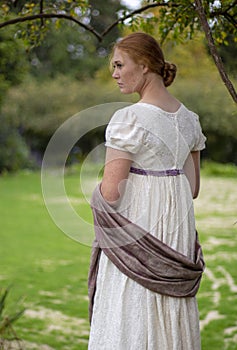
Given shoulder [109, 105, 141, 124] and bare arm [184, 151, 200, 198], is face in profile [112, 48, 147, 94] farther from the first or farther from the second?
bare arm [184, 151, 200, 198]

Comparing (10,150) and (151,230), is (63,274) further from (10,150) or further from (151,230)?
(10,150)

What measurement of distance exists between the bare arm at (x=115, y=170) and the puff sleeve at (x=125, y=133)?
0.02 meters

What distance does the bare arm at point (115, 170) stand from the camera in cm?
167

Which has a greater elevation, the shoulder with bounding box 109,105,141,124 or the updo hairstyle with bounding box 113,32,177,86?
the updo hairstyle with bounding box 113,32,177,86

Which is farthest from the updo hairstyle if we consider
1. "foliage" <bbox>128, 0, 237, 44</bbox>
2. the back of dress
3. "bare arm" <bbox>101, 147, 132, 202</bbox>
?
"foliage" <bbox>128, 0, 237, 44</bbox>

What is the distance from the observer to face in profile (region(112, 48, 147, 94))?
5.69ft

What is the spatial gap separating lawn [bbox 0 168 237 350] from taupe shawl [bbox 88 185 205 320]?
262 mm

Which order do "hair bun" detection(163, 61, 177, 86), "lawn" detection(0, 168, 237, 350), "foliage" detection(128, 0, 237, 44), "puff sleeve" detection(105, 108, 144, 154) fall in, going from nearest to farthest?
"puff sleeve" detection(105, 108, 144, 154) → "hair bun" detection(163, 61, 177, 86) → "foliage" detection(128, 0, 237, 44) → "lawn" detection(0, 168, 237, 350)

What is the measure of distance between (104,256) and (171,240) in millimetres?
194

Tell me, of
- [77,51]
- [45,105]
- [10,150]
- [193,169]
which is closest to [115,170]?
[193,169]

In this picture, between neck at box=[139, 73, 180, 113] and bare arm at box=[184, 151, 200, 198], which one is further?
bare arm at box=[184, 151, 200, 198]

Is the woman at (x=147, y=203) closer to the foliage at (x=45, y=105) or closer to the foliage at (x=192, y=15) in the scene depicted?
the foliage at (x=192, y=15)

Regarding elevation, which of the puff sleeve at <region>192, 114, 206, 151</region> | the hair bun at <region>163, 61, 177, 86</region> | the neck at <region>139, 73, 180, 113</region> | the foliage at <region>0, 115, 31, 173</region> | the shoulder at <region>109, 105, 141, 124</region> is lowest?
the foliage at <region>0, 115, 31, 173</region>

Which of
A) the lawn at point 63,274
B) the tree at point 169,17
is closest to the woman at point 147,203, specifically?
the lawn at point 63,274
